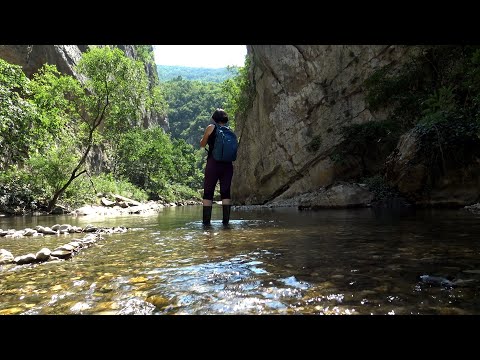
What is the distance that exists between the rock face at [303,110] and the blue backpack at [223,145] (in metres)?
14.1

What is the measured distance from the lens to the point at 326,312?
1717 mm

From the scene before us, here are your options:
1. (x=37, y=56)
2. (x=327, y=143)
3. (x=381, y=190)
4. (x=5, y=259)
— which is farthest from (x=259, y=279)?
(x=37, y=56)

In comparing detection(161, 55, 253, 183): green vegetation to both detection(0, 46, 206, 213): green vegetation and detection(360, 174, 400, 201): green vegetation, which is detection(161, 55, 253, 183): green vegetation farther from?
detection(360, 174, 400, 201): green vegetation

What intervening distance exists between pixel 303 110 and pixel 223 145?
18.3 metres

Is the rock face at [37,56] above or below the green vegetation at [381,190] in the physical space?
above

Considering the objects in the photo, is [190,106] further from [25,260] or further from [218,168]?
[25,260]

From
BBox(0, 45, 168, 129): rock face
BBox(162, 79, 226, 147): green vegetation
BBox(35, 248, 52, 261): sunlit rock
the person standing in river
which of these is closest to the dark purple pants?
the person standing in river

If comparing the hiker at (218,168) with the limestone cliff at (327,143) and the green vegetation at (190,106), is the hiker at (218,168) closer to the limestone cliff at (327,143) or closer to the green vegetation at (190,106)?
Answer: the limestone cliff at (327,143)

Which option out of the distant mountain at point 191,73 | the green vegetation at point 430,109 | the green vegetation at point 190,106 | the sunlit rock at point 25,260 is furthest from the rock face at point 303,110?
the distant mountain at point 191,73

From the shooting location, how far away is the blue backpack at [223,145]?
649cm

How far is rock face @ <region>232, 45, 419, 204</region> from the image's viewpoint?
2066 cm
